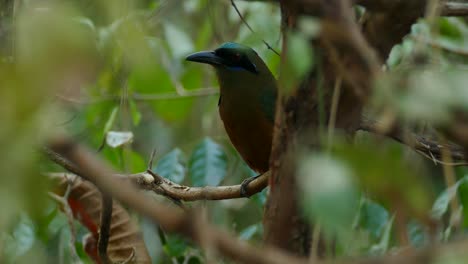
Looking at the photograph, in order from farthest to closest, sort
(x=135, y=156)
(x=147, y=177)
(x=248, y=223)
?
1. (x=248, y=223)
2. (x=135, y=156)
3. (x=147, y=177)

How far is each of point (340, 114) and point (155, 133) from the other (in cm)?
511

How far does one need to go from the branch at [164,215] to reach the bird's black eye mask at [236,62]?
3204mm

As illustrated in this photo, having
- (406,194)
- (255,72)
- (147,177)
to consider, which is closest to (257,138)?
(255,72)

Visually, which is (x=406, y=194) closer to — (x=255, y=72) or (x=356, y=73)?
(x=356, y=73)

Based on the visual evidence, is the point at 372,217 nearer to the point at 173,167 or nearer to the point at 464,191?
the point at 464,191

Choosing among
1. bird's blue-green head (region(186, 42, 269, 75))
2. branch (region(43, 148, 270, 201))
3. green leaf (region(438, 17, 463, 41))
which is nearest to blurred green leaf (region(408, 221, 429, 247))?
branch (region(43, 148, 270, 201))

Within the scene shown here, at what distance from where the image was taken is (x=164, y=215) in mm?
1351

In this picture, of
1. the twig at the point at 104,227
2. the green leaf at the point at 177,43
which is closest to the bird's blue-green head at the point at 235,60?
the green leaf at the point at 177,43

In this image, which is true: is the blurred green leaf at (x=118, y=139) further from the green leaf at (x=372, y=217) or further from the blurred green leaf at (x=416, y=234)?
the blurred green leaf at (x=416, y=234)

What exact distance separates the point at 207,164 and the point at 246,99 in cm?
55

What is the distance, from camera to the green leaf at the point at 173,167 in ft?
13.1

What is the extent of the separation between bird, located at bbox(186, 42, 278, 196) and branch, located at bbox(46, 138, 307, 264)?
286 centimetres

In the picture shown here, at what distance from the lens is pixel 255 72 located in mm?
4570

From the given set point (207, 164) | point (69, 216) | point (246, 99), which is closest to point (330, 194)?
point (69, 216)
